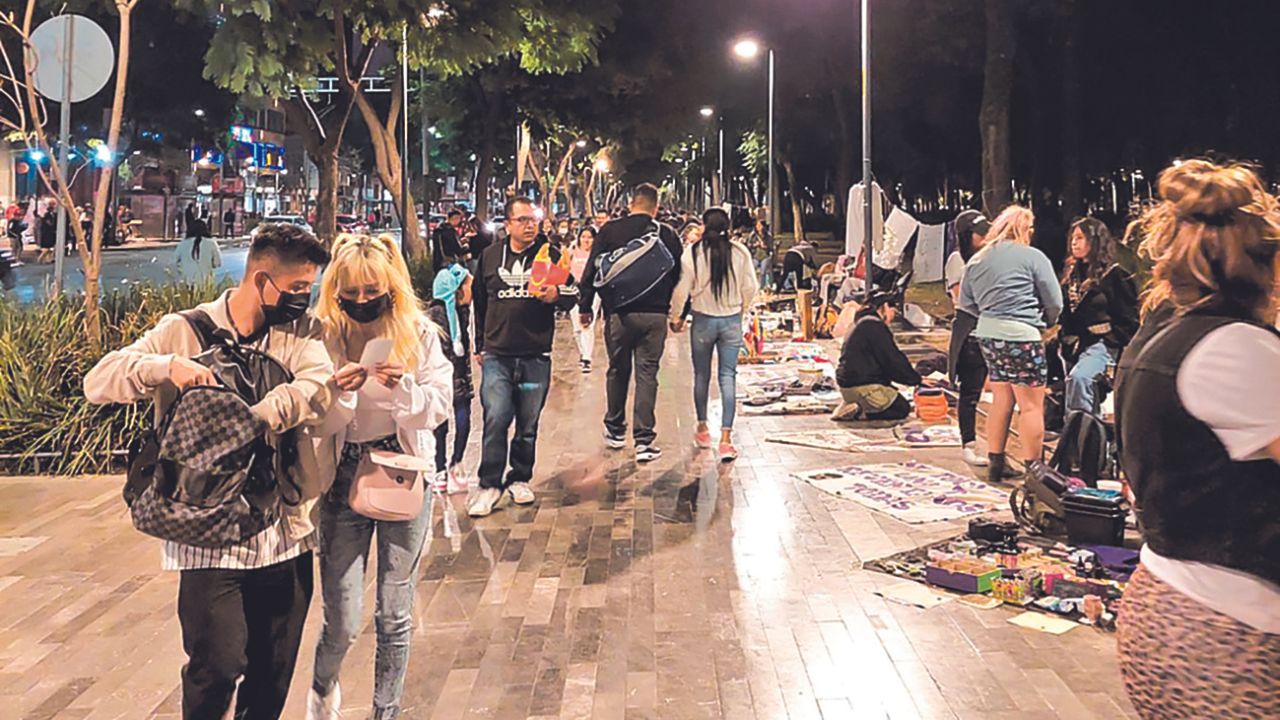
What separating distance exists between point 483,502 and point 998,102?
1963 centimetres

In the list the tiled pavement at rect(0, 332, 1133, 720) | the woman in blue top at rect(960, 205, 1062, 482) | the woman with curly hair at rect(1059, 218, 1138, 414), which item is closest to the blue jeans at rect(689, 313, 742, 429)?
the tiled pavement at rect(0, 332, 1133, 720)

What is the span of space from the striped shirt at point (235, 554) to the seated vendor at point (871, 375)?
851 cm

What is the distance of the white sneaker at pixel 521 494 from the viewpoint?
8.34 m

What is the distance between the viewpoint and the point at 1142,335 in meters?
2.96

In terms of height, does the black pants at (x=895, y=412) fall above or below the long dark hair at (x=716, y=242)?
below

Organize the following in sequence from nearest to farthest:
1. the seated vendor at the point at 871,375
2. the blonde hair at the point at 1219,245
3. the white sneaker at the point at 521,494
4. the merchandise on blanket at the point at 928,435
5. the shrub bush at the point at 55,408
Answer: the blonde hair at the point at 1219,245 < the white sneaker at the point at 521,494 < the shrub bush at the point at 55,408 < the merchandise on blanket at the point at 928,435 < the seated vendor at the point at 871,375

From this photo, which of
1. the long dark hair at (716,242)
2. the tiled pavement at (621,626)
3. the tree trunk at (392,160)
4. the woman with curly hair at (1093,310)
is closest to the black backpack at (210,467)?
the tiled pavement at (621,626)

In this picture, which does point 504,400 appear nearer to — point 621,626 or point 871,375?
point 621,626

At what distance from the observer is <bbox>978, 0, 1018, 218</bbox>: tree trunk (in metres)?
24.7

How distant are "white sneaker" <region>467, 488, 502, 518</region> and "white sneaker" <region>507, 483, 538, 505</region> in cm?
13

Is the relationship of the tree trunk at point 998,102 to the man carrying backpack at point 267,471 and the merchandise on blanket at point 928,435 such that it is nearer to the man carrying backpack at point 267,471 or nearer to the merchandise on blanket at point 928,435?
the merchandise on blanket at point 928,435

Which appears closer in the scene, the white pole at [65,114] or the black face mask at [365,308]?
the black face mask at [365,308]

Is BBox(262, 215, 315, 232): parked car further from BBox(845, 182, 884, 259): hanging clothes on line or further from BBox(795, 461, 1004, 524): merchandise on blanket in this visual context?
BBox(845, 182, 884, 259): hanging clothes on line

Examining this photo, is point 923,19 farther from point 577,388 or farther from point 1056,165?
point 577,388
